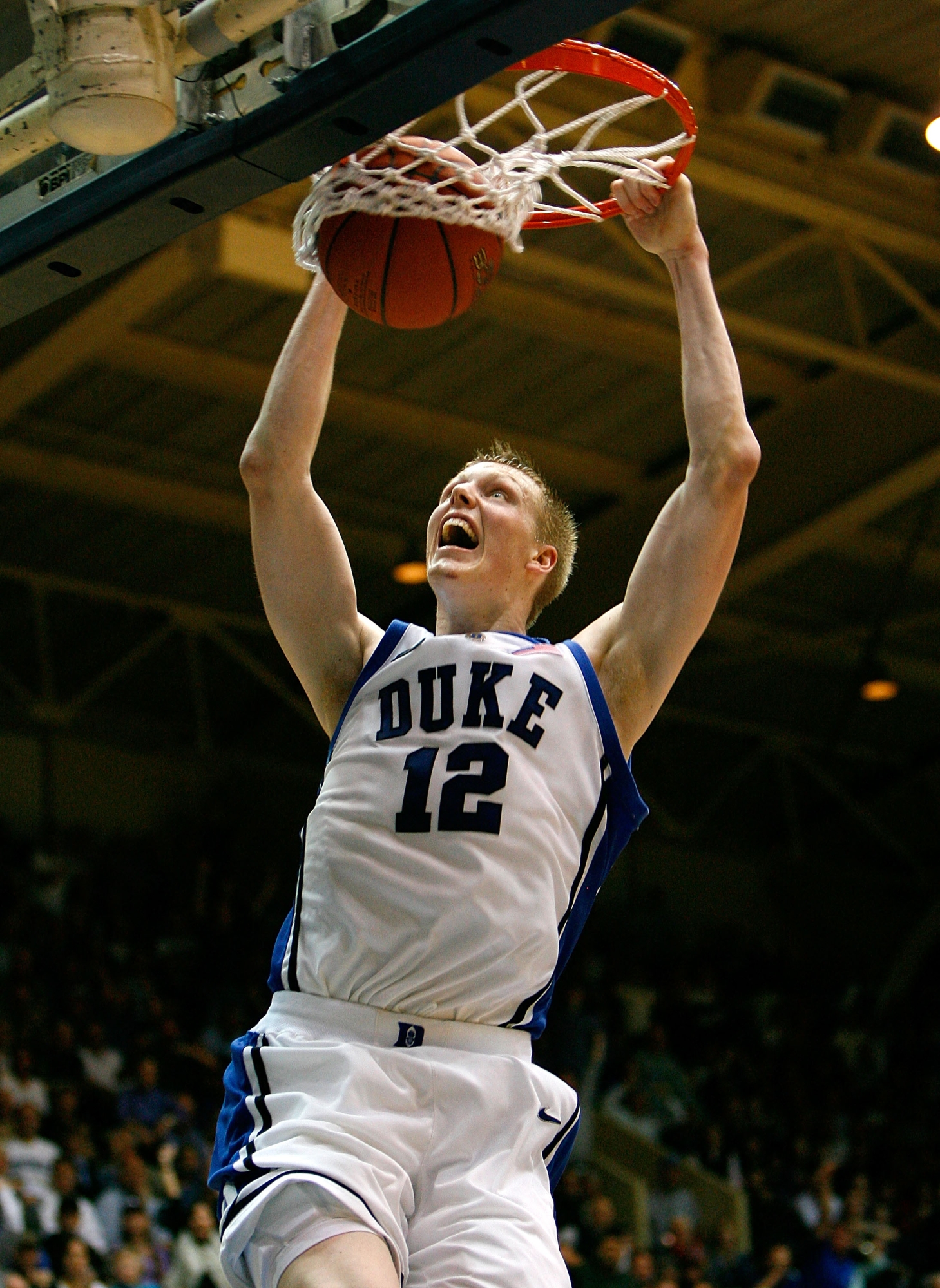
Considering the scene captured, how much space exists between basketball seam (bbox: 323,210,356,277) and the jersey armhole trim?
3.18 feet

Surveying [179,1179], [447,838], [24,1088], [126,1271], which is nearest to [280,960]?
[447,838]

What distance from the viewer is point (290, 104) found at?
3.13 m

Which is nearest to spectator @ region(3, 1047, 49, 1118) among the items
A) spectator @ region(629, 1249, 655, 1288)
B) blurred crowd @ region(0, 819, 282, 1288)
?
blurred crowd @ region(0, 819, 282, 1288)

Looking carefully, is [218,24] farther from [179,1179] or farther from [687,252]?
[179,1179]

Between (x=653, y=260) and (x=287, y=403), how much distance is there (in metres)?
9.38

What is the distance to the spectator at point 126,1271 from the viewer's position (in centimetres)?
972

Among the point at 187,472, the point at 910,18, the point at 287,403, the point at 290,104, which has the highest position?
the point at 290,104

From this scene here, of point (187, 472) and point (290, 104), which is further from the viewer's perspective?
point (187, 472)

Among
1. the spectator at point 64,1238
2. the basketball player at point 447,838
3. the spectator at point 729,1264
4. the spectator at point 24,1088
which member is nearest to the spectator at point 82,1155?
the spectator at point 24,1088

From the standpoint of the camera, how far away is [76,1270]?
31.3ft

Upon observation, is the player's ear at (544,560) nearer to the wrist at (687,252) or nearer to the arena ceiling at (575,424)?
the wrist at (687,252)

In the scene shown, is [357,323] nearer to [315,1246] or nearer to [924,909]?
[315,1246]

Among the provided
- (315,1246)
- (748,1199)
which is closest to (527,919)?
(315,1246)

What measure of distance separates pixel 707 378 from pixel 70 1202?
8313mm
